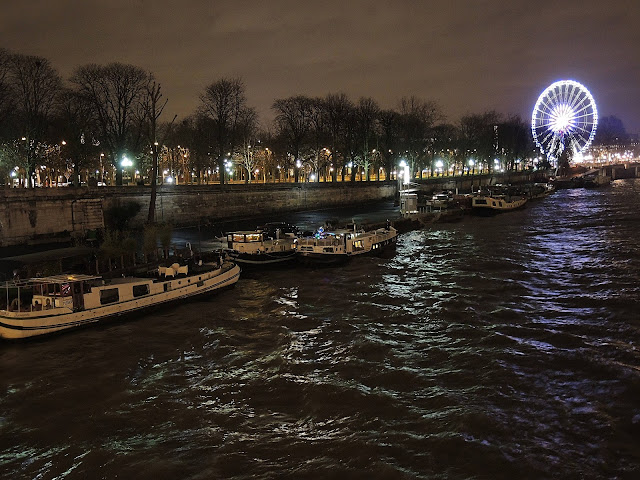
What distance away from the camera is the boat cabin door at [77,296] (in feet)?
73.9

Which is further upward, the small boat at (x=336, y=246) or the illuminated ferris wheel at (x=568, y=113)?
the illuminated ferris wheel at (x=568, y=113)

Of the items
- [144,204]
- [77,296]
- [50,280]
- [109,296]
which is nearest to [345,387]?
[109,296]

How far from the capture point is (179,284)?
87.2 ft

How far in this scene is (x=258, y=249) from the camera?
35.4 meters

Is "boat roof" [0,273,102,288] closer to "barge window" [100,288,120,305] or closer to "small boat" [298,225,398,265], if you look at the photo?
"barge window" [100,288,120,305]

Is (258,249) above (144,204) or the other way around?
the other way around

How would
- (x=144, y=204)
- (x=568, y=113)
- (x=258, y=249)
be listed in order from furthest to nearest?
(x=568, y=113), (x=144, y=204), (x=258, y=249)

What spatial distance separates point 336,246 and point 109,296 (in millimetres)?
16363

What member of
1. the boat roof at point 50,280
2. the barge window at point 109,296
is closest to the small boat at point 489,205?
the barge window at point 109,296

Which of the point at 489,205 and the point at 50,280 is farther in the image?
the point at 489,205

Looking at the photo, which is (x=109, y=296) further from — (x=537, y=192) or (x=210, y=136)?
(x=537, y=192)

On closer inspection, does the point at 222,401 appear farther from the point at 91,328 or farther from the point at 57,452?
the point at 91,328

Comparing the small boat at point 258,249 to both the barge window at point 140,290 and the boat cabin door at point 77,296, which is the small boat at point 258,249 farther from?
the boat cabin door at point 77,296

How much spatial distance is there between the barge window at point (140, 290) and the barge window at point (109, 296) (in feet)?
2.88
